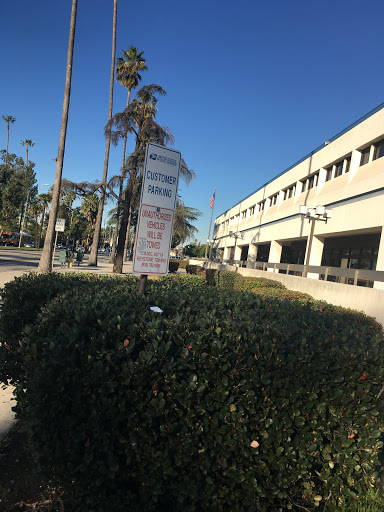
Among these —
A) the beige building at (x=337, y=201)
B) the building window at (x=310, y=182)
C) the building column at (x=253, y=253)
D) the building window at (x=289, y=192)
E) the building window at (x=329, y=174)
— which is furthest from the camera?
the building column at (x=253, y=253)

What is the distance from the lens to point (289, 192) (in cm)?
2912

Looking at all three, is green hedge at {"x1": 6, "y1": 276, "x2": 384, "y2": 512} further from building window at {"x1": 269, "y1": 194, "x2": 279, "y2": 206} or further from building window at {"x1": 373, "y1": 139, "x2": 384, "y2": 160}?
building window at {"x1": 269, "y1": 194, "x2": 279, "y2": 206}

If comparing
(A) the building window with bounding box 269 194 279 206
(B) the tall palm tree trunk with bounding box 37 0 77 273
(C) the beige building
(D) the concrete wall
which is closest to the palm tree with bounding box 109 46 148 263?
(B) the tall palm tree trunk with bounding box 37 0 77 273

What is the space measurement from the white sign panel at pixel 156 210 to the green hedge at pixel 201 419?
1.21m

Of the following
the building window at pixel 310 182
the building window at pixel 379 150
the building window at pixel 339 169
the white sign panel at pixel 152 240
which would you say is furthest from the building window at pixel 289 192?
the white sign panel at pixel 152 240

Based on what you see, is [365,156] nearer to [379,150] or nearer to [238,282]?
[379,150]

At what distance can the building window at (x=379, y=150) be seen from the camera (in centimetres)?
1640

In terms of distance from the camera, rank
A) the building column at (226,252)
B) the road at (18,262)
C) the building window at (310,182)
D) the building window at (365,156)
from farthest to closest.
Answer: the building column at (226,252) → the building window at (310,182) → the road at (18,262) → the building window at (365,156)

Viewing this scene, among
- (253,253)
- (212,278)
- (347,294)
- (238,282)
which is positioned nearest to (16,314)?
(238,282)

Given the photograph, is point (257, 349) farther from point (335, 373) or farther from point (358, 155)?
point (358, 155)

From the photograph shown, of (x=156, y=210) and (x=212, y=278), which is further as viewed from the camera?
(x=212, y=278)

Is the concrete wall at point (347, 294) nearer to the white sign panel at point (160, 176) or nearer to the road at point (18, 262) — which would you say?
the white sign panel at point (160, 176)

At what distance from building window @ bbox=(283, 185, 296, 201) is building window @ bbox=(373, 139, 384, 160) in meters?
10.6

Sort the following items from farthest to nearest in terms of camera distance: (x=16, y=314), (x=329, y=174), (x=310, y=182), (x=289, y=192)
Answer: (x=289, y=192), (x=310, y=182), (x=329, y=174), (x=16, y=314)
